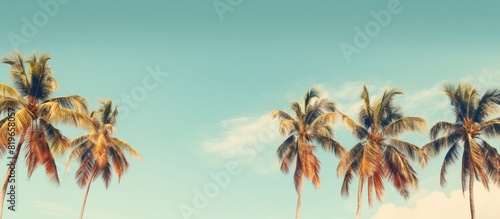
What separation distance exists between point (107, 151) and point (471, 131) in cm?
2885

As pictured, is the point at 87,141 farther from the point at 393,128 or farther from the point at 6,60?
the point at 393,128

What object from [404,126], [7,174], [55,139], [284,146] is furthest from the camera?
[284,146]

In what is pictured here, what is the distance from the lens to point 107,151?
131ft

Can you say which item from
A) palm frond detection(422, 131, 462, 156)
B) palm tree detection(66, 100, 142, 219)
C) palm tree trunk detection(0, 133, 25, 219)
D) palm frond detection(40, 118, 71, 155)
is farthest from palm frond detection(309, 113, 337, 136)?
palm tree trunk detection(0, 133, 25, 219)

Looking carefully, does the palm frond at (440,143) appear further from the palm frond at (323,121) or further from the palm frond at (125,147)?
the palm frond at (125,147)

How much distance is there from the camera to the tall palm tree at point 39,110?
27.6 meters

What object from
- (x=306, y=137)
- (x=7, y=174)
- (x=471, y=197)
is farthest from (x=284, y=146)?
(x=7, y=174)

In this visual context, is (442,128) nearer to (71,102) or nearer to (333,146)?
(333,146)

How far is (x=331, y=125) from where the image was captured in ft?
117

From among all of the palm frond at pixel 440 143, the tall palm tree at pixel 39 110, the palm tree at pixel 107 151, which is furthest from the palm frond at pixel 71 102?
the palm frond at pixel 440 143

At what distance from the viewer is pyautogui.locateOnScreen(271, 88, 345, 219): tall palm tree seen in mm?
36188

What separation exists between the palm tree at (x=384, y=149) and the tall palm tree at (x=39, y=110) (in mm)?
19366

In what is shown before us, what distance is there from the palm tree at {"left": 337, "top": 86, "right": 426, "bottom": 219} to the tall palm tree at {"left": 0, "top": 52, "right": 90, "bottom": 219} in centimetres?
1937

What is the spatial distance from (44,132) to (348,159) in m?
21.3
